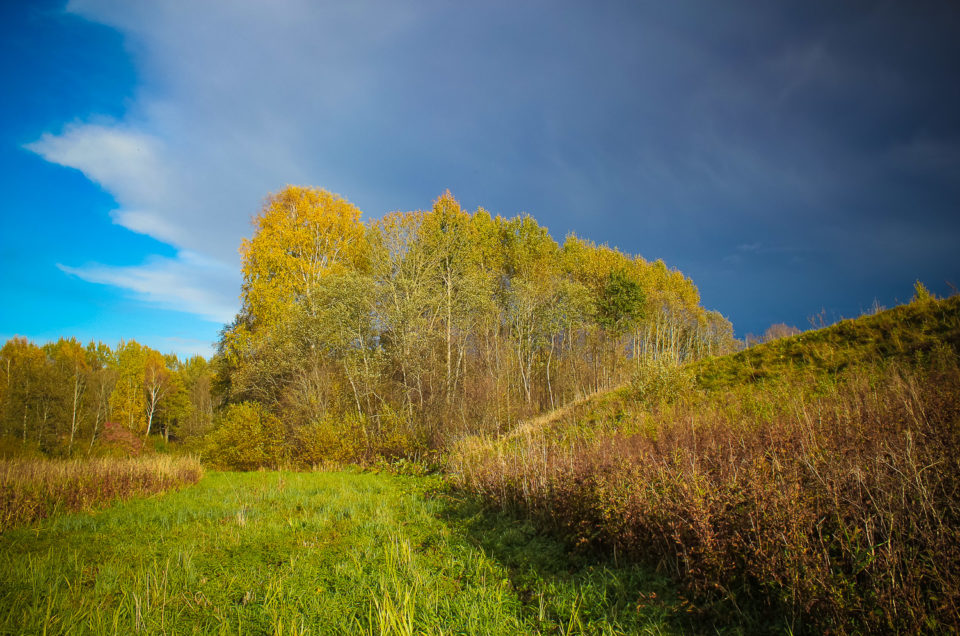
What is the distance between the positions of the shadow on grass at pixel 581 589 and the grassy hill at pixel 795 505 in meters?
A: 0.21

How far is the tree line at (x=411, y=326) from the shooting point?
667 inches

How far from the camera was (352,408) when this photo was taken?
18531mm

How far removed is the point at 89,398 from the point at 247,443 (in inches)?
1203

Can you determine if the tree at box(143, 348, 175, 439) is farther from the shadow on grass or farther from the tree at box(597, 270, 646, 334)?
the shadow on grass

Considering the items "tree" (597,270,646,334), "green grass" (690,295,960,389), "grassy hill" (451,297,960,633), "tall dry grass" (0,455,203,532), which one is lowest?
"tall dry grass" (0,455,203,532)

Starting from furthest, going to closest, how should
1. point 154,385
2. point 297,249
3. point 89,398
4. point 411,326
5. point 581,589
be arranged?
point 154,385 < point 89,398 < point 297,249 < point 411,326 < point 581,589

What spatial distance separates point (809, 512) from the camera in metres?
3.11

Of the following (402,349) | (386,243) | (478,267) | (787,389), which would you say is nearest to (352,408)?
(402,349)

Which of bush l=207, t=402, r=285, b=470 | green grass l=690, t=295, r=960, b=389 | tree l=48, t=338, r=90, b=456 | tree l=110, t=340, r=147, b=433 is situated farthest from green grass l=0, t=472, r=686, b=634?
tree l=110, t=340, r=147, b=433

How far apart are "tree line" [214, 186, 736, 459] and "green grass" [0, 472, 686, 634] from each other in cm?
841

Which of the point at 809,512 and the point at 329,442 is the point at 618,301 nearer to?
the point at 329,442

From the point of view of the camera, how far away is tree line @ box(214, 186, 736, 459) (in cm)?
1694

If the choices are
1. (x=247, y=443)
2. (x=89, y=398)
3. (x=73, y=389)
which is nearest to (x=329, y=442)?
(x=247, y=443)

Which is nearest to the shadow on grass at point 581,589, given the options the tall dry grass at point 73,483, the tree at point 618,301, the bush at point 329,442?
the tall dry grass at point 73,483
